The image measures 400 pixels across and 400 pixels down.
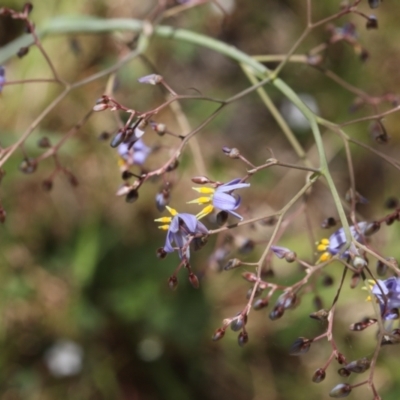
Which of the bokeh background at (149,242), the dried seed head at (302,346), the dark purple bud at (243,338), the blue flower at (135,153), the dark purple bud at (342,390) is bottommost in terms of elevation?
the bokeh background at (149,242)

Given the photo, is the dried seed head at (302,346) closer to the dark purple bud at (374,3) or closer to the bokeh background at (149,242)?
the dark purple bud at (374,3)

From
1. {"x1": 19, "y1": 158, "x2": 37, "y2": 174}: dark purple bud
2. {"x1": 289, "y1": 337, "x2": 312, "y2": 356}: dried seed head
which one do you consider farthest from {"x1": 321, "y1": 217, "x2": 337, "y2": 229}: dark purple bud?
{"x1": 19, "y1": 158, "x2": 37, "y2": 174}: dark purple bud

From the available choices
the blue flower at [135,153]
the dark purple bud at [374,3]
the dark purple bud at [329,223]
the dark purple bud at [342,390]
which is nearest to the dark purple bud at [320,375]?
the dark purple bud at [342,390]

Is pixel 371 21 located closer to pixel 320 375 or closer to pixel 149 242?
pixel 320 375

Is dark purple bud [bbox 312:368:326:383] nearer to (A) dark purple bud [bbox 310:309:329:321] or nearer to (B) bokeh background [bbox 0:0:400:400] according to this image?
(A) dark purple bud [bbox 310:309:329:321]

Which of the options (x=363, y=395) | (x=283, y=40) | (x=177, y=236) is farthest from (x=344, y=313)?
(x=177, y=236)

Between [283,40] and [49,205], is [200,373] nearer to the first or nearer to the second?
[49,205]
